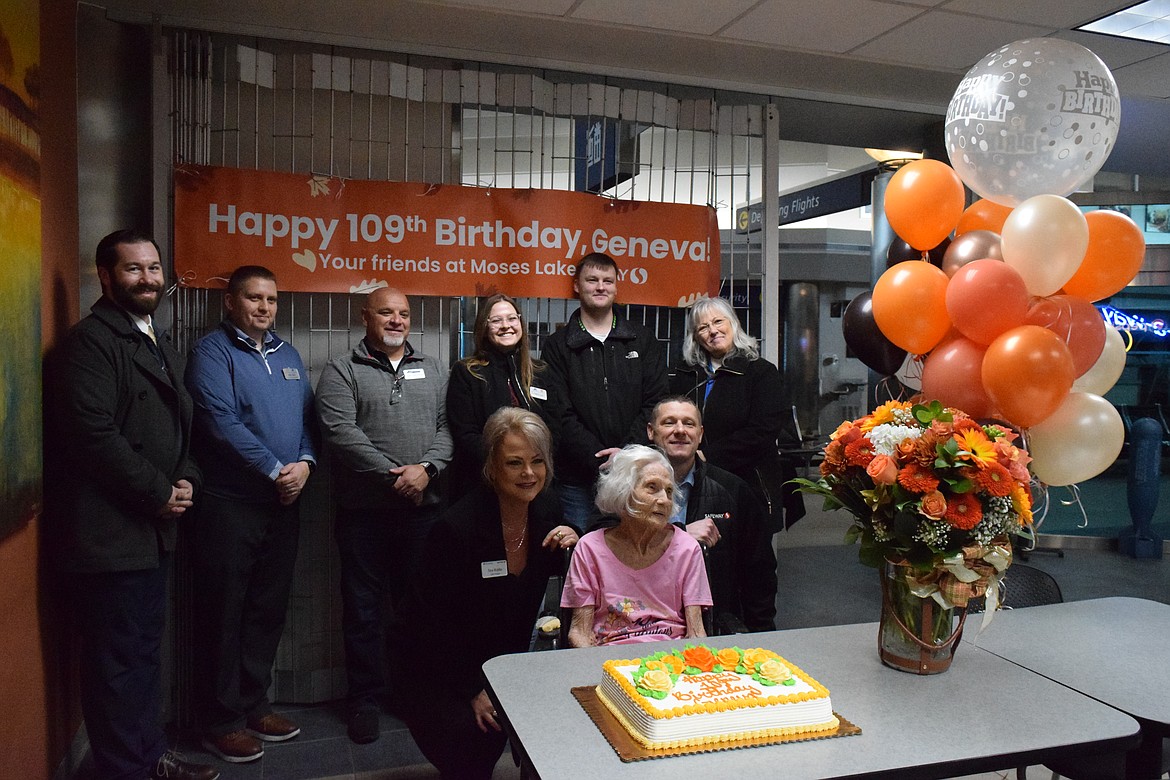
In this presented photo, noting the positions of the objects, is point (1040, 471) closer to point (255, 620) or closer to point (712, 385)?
point (712, 385)

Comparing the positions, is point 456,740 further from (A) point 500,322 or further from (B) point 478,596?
(A) point 500,322

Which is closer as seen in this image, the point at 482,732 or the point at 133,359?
the point at 482,732

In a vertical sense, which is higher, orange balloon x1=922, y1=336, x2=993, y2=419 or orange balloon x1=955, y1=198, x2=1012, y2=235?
orange balloon x1=955, y1=198, x2=1012, y2=235

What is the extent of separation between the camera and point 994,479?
1.85m

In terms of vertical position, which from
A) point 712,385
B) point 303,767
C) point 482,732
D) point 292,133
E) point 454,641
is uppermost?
point 292,133

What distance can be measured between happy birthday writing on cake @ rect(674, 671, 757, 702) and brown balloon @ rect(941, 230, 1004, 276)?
4.99ft

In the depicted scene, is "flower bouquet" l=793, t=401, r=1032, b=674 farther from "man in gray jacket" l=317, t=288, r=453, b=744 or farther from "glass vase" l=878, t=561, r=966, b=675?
"man in gray jacket" l=317, t=288, r=453, b=744

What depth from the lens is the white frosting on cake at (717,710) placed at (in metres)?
1.63

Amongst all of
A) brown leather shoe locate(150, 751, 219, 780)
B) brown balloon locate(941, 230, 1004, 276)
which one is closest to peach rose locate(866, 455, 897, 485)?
brown balloon locate(941, 230, 1004, 276)

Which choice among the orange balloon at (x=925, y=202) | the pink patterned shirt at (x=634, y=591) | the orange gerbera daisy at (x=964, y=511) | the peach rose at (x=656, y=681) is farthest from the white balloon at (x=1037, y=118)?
the peach rose at (x=656, y=681)

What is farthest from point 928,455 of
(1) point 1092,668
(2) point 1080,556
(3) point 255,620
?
(2) point 1080,556

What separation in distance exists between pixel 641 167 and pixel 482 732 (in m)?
2.85

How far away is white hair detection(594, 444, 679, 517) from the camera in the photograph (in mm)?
2537

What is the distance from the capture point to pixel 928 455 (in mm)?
1877
